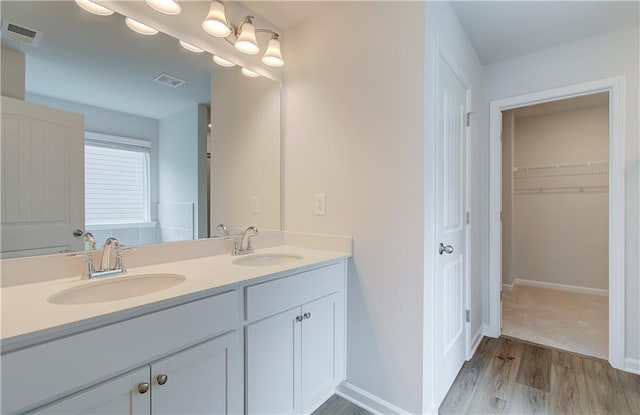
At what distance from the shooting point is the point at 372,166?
1.64 m

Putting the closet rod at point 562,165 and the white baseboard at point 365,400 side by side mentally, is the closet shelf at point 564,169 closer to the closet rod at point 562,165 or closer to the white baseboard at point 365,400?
the closet rod at point 562,165

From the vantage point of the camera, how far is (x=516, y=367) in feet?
6.83

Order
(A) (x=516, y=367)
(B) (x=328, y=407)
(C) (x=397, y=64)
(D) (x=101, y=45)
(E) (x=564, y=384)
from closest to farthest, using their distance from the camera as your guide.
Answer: (D) (x=101, y=45) < (C) (x=397, y=64) < (B) (x=328, y=407) < (E) (x=564, y=384) < (A) (x=516, y=367)

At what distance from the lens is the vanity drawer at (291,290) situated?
4.08ft

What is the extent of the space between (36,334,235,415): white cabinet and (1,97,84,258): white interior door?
0.67 m

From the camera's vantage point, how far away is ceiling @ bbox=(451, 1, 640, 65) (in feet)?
6.01

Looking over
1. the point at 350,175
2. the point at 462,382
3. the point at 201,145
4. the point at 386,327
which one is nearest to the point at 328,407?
the point at 386,327

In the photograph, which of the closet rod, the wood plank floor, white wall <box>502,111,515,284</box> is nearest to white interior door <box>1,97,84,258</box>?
the wood plank floor

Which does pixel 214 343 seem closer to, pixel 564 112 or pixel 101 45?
pixel 101 45

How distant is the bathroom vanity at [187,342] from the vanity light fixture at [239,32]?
1246mm

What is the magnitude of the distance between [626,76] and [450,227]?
5.67 feet

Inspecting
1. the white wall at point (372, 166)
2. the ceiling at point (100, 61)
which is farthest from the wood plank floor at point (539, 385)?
the ceiling at point (100, 61)

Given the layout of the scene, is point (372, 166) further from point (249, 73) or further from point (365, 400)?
point (365, 400)

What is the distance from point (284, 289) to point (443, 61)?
1584 millimetres
